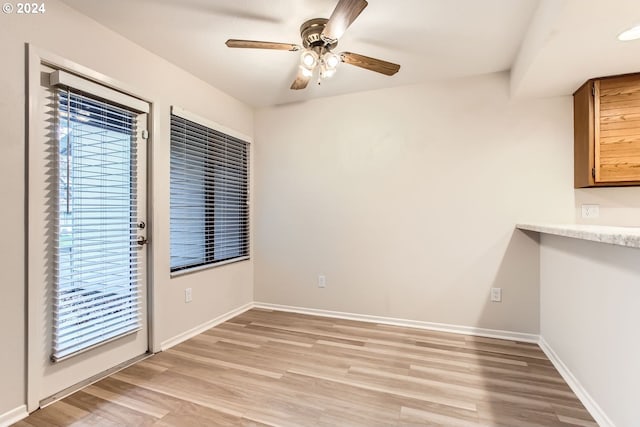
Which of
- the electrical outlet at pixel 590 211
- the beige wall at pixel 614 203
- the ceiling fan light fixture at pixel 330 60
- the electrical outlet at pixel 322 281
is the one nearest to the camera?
the ceiling fan light fixture at pixel 330 60

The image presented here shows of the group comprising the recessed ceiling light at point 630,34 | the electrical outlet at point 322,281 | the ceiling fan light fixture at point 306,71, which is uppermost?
the recessed ceiling light at point 630,34

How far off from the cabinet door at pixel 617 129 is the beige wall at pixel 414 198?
0.32m

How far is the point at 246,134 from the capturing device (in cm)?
362

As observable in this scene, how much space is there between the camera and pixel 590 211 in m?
2.50

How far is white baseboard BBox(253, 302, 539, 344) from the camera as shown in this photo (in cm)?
271

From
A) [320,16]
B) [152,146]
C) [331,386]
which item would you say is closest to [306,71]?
[320,16]

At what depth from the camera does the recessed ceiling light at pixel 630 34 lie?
1.69 meters

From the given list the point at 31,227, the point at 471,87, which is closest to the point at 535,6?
the point at 471,87

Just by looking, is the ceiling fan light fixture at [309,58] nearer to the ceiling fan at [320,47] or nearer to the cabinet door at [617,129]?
the ceiling fan at [320,47]

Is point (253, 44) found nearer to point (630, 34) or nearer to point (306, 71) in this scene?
point (306, 71)

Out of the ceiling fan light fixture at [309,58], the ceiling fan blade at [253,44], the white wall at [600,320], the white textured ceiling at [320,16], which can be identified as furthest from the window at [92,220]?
the white wall at [600,320]

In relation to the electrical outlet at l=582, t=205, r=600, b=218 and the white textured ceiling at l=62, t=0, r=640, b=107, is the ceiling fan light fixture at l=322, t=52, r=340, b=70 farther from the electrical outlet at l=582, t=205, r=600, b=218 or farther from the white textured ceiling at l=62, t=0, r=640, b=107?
the electrical outlet at l=582, t=205, r=600, b=218

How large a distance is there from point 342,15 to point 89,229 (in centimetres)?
204

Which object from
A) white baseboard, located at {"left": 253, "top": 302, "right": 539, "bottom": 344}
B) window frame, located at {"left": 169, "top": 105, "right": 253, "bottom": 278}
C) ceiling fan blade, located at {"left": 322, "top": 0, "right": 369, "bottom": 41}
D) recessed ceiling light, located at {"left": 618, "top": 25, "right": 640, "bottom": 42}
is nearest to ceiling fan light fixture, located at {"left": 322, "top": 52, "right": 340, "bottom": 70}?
ceiling fan blade, located at {"left": 322, "top": 0, "right": 369, "bottom": 41}
